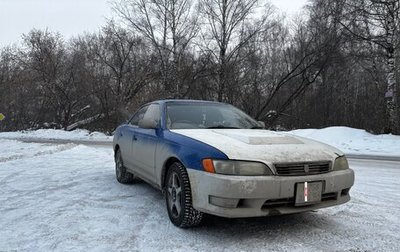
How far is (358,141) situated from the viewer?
16.6 metres

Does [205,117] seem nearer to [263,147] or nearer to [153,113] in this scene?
[153,113]

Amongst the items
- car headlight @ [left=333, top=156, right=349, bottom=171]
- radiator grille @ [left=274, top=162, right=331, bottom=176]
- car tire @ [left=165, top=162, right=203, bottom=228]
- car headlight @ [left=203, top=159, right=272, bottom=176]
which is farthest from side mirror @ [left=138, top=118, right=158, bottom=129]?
car headlight @ [left=333, top=156, right=349, bottom=171]

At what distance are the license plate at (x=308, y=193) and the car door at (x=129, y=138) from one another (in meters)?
3.06

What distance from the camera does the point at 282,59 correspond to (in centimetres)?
3020

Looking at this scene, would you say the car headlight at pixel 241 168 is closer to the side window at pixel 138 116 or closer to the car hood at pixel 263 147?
the car hood at pixel 263 147

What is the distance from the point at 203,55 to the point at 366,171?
64.0 feet

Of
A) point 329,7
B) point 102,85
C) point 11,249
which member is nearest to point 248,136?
point 11,249

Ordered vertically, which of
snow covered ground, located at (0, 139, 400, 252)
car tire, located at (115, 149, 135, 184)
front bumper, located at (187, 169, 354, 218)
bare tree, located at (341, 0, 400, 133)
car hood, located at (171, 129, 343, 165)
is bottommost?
snow covered ground, located at (0, 139, 400, 252)

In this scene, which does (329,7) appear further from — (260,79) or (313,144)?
(313,144)

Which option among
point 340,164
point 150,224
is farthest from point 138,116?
point 340,164

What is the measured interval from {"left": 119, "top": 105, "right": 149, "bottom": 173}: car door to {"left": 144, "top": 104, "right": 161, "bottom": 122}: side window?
1.11 ft

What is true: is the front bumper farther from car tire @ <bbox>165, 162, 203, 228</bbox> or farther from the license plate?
car tire @ <bbox>165, 162, 203, 228</bbox>

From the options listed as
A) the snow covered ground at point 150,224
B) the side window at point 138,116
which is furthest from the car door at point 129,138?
the snow covered ground at point 150,224

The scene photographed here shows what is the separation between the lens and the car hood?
12.6ft
